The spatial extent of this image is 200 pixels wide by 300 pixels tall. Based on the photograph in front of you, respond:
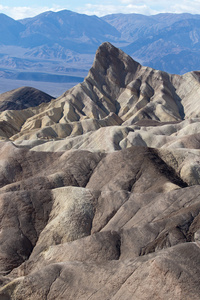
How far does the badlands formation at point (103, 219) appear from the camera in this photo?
31500 millimetres

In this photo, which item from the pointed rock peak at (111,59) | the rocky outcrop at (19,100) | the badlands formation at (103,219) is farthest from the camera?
the rocky outcrop at (19,100)

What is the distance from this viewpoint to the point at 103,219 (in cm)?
4794

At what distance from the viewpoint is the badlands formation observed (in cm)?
3150

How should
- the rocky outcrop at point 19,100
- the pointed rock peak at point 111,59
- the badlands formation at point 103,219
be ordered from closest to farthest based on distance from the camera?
the badlands formation at point 103,219 → the pointed rock peak at point 111,59 → the rocky outcrop at point 19,100

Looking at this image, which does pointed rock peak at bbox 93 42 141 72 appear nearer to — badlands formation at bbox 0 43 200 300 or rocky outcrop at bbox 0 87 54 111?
rocky outcrop at bbox 0 87 54 111

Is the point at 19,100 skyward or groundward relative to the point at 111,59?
groundward

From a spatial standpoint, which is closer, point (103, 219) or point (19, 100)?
point (103, 219)

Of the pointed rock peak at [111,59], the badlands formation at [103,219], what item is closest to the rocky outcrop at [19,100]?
the pointed rock peak at [111,59]

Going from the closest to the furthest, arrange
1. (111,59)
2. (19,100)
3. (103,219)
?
(103,219) → (111,59) → (19,100)

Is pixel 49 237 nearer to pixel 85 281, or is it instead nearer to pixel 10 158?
pixel 85 281

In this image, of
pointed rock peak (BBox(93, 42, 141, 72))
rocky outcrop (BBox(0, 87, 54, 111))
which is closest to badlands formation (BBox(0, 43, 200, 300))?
pointed rock peak (BBox(93, 42, 141, 72))

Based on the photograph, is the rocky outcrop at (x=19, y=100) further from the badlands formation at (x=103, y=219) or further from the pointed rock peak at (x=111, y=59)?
the badlands formation at (x=103, y=219)

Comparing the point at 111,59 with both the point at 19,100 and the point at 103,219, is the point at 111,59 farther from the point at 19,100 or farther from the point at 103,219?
the point at 103,219

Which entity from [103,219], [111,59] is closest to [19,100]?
[111,59]
